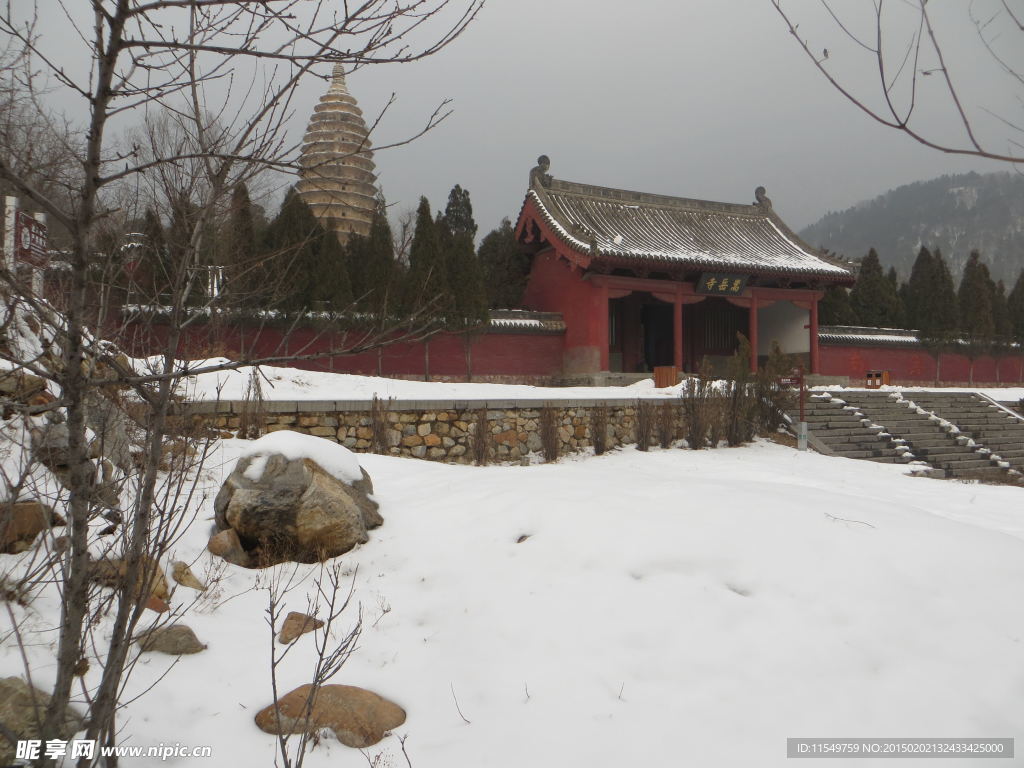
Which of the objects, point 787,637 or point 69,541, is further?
point 787,637

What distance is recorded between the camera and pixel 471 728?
2.68m

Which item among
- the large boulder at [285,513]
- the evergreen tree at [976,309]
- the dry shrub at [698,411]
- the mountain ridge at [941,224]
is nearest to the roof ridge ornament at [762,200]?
the evergreen tree at [976,309]

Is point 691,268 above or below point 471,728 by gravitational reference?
above

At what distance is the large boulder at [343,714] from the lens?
2596mm

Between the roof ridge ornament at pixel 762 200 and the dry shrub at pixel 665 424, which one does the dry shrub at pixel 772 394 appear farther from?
the roof ridge ornament at pixel 762 200

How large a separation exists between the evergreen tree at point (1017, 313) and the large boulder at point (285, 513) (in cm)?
2269

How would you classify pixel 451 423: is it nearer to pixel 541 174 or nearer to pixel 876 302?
pixel 541 174

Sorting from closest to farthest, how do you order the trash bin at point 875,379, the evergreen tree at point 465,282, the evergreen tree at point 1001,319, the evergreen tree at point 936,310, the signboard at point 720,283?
the evergreen tree at point 465,282
the trash bin at point 875,379
the signboard at point 720,283
the evergreen tree at point 936,310
the evergreen tree at point 1001,319

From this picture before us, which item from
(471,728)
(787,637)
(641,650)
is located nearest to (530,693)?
(471,728)

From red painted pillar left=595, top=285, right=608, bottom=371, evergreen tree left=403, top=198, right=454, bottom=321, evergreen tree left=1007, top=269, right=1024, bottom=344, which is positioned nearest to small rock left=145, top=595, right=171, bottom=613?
evergreen tree left=403, top=198, right=454, bottom=321

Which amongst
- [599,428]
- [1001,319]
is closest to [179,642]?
[599,428]

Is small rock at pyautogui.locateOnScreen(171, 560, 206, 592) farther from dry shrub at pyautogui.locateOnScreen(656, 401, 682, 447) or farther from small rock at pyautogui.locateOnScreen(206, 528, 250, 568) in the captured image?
dry shrub at pyautogui.locateOnScreen(656, 401, 682, 447)

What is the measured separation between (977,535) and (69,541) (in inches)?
173

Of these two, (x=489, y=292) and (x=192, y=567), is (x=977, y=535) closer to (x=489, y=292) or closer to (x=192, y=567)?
(x=192, y=567)
